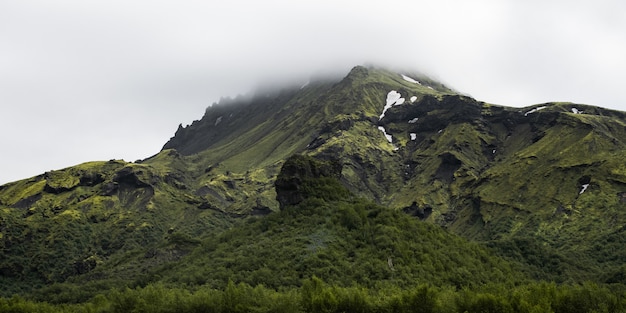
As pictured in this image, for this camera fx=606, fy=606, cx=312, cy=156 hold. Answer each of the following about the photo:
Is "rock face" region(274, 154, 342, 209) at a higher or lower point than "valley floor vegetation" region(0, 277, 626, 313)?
higher

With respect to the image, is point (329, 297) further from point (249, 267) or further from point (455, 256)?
point (455, 256)

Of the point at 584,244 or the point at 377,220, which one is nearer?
the point at 377,220

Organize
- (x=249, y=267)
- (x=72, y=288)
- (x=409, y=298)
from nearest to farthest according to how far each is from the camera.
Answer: (x=409, y=298), (x=249, y=267), (x=72, y=288)

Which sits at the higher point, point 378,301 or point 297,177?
point 297,177

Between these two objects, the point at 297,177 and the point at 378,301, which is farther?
the point at 297,177

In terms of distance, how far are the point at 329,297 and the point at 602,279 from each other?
264 feet

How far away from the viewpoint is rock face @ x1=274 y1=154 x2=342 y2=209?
155425mm

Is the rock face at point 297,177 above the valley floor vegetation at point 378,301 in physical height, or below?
above

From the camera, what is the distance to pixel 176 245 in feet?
573

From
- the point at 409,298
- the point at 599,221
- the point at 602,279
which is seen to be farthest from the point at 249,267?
the point at 599,221

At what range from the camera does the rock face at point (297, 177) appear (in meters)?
155

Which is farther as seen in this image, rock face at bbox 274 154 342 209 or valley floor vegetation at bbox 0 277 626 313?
rock face at bbox 274 154 342 209

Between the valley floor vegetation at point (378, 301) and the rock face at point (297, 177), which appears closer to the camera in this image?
the valley floor vegetation at point (378, 301)

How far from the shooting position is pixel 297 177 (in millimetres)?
156625
